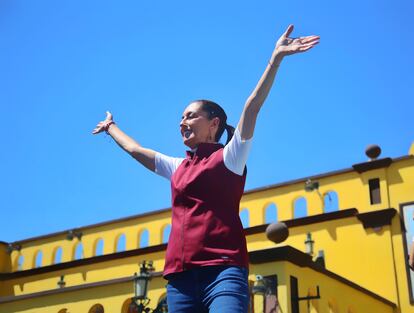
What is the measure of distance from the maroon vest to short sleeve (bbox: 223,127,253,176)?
0.10ft

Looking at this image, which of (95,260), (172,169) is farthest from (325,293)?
(95,260)

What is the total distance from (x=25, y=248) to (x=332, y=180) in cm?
1333

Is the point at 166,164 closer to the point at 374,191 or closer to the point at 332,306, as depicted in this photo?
the point at 332,306

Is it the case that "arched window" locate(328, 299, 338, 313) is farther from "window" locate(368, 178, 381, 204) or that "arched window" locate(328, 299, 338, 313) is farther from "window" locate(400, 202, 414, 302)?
"window" locate(368, 178, 381, 204)

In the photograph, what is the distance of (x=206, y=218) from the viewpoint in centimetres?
303

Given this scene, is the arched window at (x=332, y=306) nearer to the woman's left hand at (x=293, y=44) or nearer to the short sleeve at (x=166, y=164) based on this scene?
the short sleeve at (x=166, y=164)

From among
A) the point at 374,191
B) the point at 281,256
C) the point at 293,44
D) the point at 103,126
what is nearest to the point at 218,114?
the point at 293,44

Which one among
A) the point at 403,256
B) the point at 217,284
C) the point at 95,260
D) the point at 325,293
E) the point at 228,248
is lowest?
the point at 217,284

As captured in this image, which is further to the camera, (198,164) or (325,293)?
(325,293)

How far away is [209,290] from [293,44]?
1268mm

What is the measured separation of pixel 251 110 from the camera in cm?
303

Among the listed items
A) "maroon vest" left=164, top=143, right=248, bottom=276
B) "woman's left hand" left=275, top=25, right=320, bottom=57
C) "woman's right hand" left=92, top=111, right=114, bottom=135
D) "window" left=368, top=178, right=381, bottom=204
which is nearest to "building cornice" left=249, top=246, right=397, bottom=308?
"woman's right hand" left=92, top=111, right=114, bottom=135

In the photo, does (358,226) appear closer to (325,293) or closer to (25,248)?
(325,293)

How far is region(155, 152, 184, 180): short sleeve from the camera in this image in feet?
11.5
